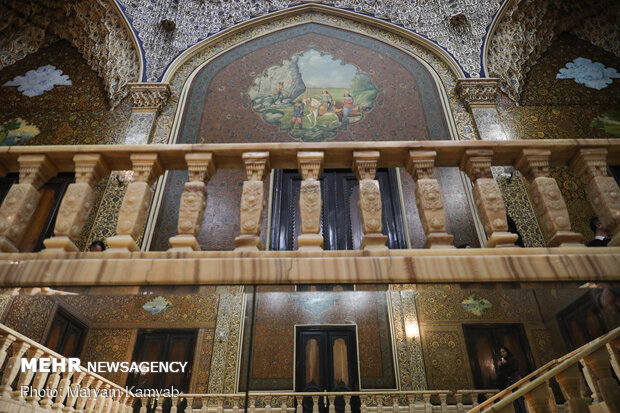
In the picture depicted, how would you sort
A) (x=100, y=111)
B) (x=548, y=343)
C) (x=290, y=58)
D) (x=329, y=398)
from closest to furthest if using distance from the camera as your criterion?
(x=548, y=343), (x=329, y=398), (x=100, y=111), (x=290, y=58)

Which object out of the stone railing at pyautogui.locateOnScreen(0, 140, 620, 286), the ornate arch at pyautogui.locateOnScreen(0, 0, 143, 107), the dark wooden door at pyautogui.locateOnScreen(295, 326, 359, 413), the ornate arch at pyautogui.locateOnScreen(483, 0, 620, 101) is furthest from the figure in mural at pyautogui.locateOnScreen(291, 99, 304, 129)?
the stone railing at pyautogui.locateOnScreen(0, 140, 620, 286)

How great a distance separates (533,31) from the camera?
8.38 metres

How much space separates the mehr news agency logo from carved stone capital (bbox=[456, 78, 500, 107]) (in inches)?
272

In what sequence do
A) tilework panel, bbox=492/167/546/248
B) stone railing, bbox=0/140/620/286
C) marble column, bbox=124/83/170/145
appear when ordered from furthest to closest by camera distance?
marble column, bbox=124/83/170/145, tilework panel, bbox=492/167/546/248, stone railing, bbox=0/140/620/286

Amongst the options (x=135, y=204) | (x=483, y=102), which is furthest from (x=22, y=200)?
(x=483, y=102)

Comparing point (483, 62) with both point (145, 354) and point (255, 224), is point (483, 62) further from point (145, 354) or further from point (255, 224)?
point (145, 354)

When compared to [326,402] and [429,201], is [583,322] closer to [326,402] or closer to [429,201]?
[429,201]

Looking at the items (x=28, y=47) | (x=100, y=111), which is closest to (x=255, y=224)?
(x=100, y=111)

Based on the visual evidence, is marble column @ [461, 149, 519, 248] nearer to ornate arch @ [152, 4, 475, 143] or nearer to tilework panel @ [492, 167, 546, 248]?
tilework panel @ [492, 167, 546, 248]

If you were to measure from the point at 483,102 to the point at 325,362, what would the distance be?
588 centimetres

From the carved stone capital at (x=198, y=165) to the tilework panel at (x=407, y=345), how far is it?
4.55 feet

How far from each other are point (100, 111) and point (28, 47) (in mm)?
2689

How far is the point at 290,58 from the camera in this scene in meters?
8.51

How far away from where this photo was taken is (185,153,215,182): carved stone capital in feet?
8.71
